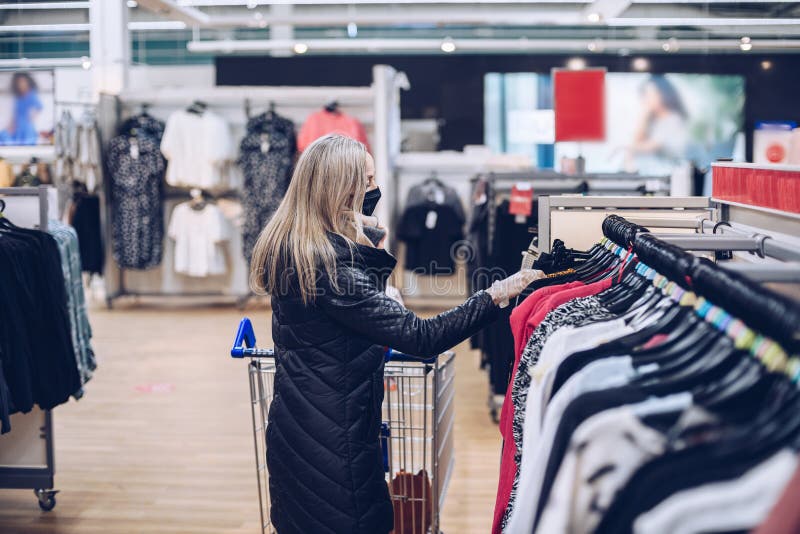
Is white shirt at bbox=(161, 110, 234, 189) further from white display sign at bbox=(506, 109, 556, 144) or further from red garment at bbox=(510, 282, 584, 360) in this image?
red garment at bbox=(510, 282, 584, 360)

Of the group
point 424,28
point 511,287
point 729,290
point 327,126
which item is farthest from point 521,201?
point 424,28

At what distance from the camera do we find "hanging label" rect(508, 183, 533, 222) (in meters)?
4.23

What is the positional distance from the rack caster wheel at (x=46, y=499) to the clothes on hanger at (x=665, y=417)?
8.93 ft

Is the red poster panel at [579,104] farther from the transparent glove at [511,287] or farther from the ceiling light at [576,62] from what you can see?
the ceiling light at [576,62]

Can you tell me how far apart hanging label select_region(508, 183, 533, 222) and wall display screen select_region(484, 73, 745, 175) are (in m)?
7.72

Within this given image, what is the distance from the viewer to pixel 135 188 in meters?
8.07

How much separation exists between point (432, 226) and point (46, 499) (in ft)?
15.6

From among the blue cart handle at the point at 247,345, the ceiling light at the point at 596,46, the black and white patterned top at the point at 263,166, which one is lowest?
the blue cart handle at the point at 247,345

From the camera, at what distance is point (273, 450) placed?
219 cm

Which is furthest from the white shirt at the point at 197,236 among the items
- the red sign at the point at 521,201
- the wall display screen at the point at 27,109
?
the red sign at the point at 521,201

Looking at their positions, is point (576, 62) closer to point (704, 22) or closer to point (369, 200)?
point (704, 22)

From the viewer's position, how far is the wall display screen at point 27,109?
30.5 feet

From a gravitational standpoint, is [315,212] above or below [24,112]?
below

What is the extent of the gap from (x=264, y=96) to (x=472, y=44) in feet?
12.5
